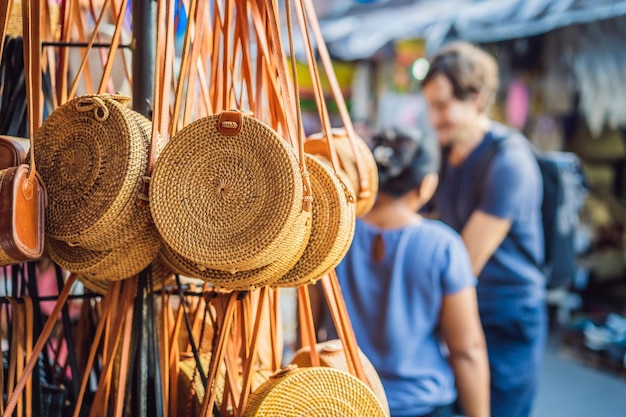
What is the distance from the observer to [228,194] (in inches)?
31.7

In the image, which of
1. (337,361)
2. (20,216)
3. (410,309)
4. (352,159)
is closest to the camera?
(20,216)

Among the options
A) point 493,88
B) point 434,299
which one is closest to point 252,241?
point 434,299

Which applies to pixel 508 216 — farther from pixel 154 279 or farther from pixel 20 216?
pixel 20 216

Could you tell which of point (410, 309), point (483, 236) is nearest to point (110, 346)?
point (410, 309)

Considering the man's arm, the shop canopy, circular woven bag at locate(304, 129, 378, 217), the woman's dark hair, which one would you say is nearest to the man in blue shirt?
the man's arm

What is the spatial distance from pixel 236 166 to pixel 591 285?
452cm

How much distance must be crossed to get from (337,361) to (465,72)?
172 centimetres

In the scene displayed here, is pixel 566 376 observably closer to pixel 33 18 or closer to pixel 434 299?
pixel 434 299

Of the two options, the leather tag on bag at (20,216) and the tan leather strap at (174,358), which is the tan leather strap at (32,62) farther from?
the tan leather strap at (174,358)

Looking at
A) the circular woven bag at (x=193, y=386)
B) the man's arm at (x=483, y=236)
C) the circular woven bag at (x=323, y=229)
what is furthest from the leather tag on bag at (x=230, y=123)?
the man's arm at (x=483, y=236)

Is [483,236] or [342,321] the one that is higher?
[342,321]

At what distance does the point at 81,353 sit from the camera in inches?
44.3

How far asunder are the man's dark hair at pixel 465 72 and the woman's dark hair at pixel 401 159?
0.61 metres

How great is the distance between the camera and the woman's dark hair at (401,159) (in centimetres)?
191
